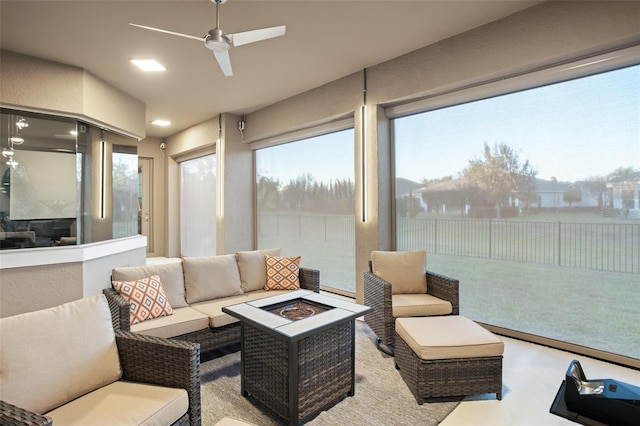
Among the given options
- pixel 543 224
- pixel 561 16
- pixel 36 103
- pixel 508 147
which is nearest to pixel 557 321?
pixel 543 224

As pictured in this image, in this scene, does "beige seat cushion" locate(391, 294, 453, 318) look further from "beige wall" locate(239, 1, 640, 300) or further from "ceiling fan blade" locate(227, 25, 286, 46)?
"ceiling fan blade" locate(227, 25, 286, 46)

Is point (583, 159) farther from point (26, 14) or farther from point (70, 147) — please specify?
point (70, 147)

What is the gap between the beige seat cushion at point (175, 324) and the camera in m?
2.47

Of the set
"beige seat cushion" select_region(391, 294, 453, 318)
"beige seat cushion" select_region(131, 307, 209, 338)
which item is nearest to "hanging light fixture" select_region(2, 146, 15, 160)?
"beige seat cushion" select_region(131, 307, 209, 338)

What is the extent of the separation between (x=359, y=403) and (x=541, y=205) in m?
2.43

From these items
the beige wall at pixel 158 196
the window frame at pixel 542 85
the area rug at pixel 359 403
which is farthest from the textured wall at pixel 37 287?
the beige wall at pixel 158 196

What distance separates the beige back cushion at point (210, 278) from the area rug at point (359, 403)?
638 millimetres

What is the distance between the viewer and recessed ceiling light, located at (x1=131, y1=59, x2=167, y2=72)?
12.6ft

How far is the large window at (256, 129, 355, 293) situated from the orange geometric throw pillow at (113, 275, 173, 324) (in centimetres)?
268

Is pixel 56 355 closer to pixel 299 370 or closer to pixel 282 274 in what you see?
pixel 299 370

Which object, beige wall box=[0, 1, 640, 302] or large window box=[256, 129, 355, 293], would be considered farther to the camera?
large window box=[256, 129, 355, 293]

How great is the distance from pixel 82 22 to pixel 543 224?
4587 mm

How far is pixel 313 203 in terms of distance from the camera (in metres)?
5.38

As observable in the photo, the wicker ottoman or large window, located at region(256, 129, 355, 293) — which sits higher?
large window, located at region(256, 129, 355, 293)
